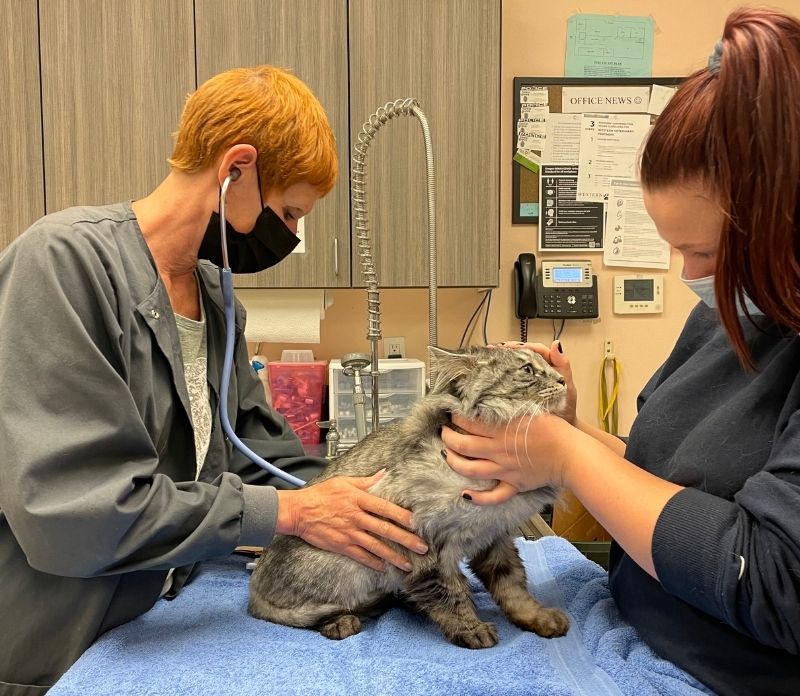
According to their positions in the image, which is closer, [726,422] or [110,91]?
[726,422]

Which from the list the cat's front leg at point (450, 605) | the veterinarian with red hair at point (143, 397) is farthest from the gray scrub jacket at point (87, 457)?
the cat's front leg at point (450, 605)

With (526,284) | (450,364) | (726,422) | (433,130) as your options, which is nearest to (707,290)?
(726,422)

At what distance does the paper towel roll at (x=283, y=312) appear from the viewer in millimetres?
2365

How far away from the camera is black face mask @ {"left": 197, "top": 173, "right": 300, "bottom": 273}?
1.26 metres

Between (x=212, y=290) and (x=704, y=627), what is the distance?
1.07 m

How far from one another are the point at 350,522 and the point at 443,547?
A: 17 cm

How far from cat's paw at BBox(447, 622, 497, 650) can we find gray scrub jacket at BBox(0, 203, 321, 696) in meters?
0.35

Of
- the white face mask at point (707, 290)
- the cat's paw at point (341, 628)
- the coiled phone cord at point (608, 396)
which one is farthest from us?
the coiled phone cord at point (608, 396)

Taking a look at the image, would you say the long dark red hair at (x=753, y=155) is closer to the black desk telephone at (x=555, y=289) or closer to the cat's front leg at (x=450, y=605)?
the cat's front leg at (x=450, y=605)

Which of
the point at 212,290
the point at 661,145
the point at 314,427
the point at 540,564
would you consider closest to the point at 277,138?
the point at 212,290

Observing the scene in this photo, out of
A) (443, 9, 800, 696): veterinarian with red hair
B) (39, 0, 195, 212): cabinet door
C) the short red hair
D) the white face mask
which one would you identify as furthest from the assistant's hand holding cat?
(39, 0, 195, 212): cabinet door

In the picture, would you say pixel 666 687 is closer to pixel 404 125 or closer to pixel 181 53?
pixel 404 125

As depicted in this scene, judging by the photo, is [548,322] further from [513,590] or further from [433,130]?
[513,590]

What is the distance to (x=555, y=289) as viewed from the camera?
8.55ft
